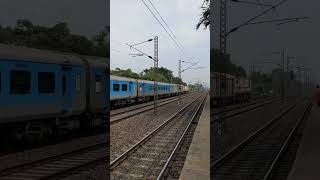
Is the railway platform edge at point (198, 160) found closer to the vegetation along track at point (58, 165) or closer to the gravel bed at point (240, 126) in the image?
the gravel bed at point (240, 126)

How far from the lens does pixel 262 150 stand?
345 inches

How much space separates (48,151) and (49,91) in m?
1.09

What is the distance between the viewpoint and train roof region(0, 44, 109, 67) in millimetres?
7827

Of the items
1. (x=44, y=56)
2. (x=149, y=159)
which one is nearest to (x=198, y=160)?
(x=149, y=159)

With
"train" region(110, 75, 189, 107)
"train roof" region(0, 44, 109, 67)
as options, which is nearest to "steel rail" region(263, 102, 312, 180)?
"train roof" region(0, 44, 109, 67)

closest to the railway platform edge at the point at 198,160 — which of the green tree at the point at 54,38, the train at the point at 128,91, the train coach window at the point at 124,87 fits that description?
the green tree at the point at 54,38

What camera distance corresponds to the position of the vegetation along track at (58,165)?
7391 millimetres

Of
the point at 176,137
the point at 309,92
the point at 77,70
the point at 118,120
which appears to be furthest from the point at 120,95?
the point at 309,92

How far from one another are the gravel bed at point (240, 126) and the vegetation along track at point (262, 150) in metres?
0.13

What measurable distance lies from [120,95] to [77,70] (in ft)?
64.5

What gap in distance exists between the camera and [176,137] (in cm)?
1631

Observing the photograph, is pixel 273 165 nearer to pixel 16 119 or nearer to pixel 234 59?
pixel 234 59

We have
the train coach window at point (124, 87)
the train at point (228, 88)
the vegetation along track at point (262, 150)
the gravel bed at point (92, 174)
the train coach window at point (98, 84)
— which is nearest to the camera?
the vegetation along track at point (262, 150)

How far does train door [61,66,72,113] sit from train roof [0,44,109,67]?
0.24 m
